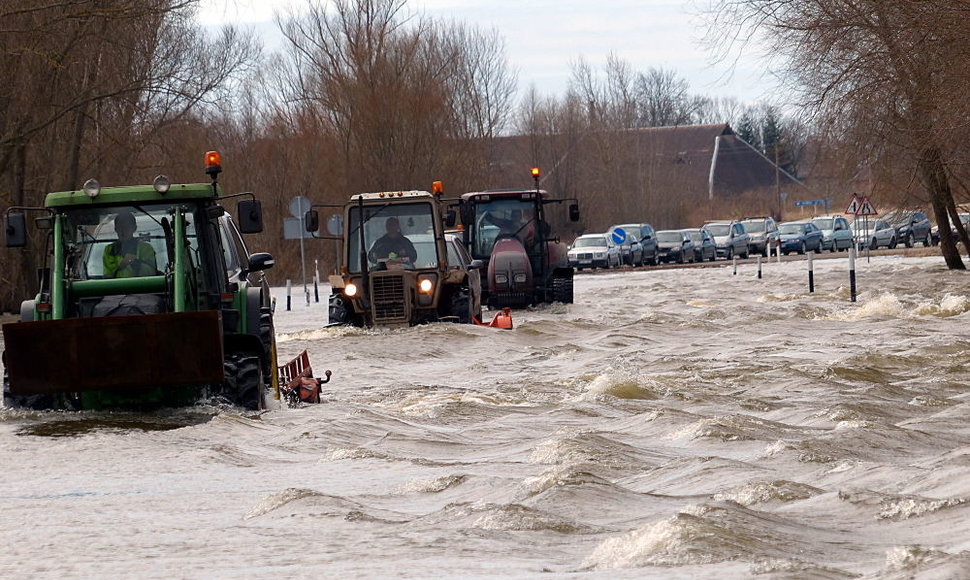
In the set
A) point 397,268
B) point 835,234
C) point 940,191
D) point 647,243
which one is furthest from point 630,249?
point 397,268

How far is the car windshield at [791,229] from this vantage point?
209ft

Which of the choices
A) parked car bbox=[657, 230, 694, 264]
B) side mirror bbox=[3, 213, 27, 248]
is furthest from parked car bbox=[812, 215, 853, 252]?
side mirror bbox=[3, 213, 27, 248]

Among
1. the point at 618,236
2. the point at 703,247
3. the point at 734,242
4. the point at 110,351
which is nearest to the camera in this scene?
the point at 110,351

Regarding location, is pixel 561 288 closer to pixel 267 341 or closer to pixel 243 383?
pixel 267 341

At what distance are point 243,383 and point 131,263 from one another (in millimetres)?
1352

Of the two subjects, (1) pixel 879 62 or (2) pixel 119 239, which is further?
(1) pixel 879 62

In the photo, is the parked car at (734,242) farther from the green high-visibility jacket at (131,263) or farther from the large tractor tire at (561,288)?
the green high-visibility jacket at (131,263)

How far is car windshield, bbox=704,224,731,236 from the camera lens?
6525cm

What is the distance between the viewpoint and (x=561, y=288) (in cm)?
2988

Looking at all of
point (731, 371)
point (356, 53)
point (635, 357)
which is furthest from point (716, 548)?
point (356, 53)

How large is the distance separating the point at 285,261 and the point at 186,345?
4401 cm

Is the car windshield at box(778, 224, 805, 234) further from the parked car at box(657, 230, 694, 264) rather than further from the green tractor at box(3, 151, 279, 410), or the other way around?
the green tractor at box(3, 151, 279, 410)

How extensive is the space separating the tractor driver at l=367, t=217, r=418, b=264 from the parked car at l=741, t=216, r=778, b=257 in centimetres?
3999

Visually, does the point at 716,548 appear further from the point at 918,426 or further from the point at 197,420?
the point at 197,420
